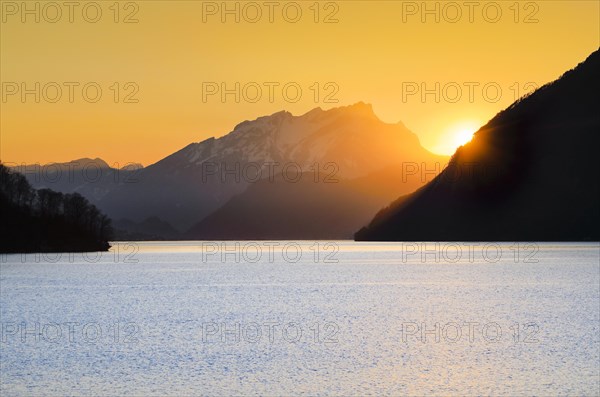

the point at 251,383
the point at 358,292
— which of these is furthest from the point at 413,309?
the point at 251,383

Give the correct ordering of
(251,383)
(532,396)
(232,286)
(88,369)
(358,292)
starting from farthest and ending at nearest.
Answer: (232,286)
(358,292)
(88,369)
(251,383)
(532,396)

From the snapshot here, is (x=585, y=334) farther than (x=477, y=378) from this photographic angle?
Yes

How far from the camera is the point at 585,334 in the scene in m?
61.6

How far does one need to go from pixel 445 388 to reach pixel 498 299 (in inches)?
2402

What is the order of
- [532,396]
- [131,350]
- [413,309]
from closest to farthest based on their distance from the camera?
[532,396], [131,350], [413,309]

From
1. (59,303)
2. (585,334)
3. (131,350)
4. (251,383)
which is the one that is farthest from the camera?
(59,303)

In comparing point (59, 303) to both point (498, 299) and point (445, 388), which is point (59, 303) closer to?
point (498, 299)

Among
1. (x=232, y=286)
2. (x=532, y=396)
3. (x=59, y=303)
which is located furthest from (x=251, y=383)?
(x=232, y=286)

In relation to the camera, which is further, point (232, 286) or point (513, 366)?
point (232, 286)

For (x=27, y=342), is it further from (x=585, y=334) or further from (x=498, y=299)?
(x=498, y=299)

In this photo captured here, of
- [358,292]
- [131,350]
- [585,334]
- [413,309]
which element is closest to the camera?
[131,350]

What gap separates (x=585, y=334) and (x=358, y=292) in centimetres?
5077

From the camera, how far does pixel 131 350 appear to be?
52.7 meters

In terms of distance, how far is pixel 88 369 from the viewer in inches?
1772
